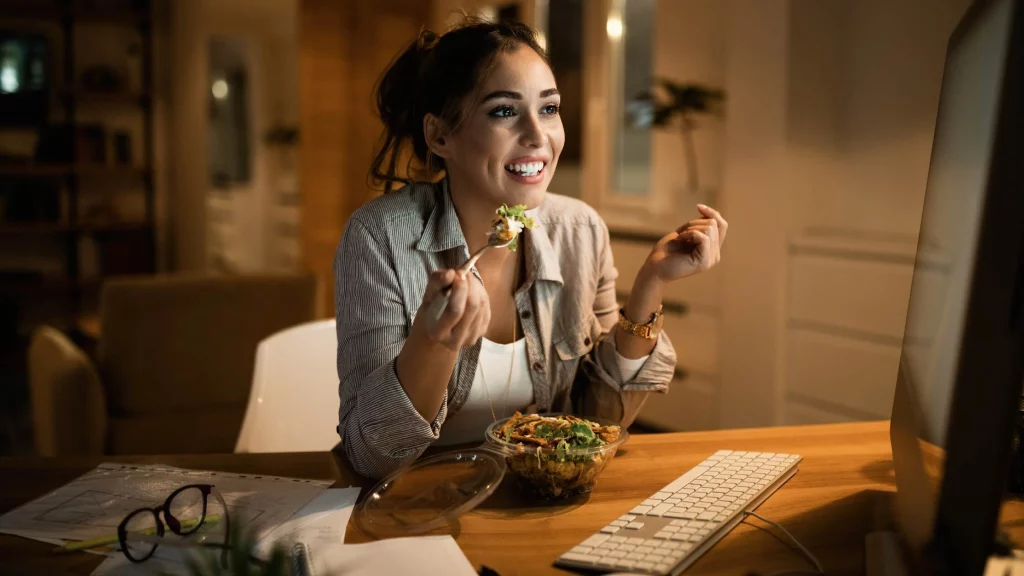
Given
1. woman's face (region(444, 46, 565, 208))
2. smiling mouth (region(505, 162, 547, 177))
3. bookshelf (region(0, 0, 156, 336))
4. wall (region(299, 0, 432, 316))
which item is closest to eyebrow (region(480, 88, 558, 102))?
woman's face (region(444, 46, 565, 208))

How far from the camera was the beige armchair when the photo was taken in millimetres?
3016

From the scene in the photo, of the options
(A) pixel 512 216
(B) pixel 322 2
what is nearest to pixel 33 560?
(A) pixel 512 216

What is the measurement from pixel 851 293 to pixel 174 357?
2401 mm

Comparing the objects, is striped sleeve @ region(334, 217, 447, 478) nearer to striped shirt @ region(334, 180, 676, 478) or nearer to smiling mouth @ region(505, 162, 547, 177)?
striped shirt @ region(334, 180, 676, 478)

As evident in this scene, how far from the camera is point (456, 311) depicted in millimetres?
1066

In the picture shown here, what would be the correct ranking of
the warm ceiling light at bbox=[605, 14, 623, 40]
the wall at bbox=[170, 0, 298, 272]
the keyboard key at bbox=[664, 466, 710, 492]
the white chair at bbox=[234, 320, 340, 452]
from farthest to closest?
the wall at bbox=[170, 0, 298, 272] → the warm ceiling light at bbox=[605, 14, 623, 40] → the white chair at bbox=[234, 320, 340, 452] → the keyboard key at bbox=[664, 466, 710, 492]

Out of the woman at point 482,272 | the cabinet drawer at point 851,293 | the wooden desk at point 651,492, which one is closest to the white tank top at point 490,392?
the woman at point 482,272

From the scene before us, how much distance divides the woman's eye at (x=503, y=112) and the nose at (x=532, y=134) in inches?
0.9

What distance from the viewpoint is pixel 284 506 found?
3.64 feet

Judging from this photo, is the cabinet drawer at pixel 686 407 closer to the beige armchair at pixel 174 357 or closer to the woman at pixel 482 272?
the beige armchair at pixel 174 357

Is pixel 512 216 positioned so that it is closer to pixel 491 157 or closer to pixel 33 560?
pixel 491 157

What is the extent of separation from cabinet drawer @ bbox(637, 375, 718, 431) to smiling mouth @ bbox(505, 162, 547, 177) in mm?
2897

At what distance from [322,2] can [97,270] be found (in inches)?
98.2

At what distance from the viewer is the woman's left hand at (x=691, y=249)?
136 centimetres
